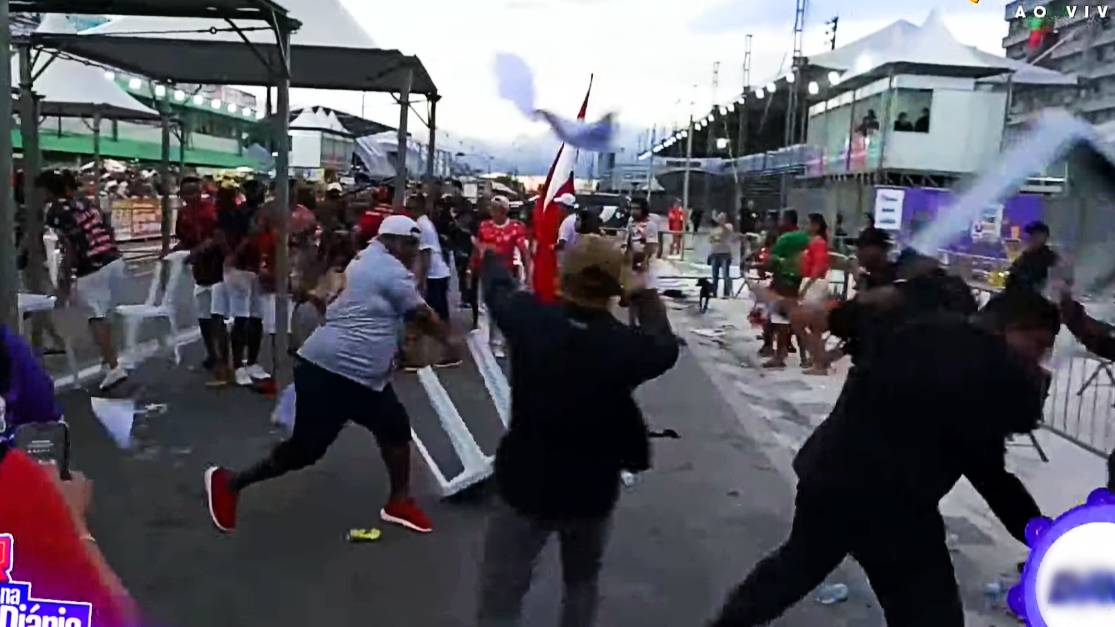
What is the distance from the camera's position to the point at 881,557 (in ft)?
11.0

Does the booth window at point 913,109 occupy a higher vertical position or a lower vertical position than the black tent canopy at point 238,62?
lower

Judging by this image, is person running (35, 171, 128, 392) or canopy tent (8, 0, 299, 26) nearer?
canopy tent (8, 0, 299, 26)

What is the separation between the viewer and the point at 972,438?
326 centimetres

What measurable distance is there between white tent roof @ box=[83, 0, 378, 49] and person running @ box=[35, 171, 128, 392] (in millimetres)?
1710

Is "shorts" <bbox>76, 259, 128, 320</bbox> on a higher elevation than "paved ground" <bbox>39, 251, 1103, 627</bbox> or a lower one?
higher

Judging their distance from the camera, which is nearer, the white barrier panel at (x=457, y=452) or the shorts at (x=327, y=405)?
the shorts at (x=327, y=405)

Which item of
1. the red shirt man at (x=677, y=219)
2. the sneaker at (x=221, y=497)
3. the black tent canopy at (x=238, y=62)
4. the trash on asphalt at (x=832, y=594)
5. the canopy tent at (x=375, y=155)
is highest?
the black tent canopy at (x=238, y=62)

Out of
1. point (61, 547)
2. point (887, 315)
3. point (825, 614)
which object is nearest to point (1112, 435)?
point (825, 614)

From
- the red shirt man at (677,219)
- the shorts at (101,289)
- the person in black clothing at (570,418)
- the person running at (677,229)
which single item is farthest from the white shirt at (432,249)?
the red shirt man at (677,219)

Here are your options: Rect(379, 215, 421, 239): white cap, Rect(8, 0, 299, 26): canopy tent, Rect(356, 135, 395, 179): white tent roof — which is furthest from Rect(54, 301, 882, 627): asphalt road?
Rect(356, 135, 395, 179): white tent roof

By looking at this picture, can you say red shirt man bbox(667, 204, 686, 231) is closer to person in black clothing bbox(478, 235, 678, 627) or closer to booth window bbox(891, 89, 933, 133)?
booth window bbox(891, 89, 933, 133)

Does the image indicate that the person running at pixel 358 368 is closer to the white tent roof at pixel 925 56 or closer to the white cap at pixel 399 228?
the white cap at pixel 399 228

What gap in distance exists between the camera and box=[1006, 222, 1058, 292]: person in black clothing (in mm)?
5610

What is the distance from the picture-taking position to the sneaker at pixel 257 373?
9.57 m
